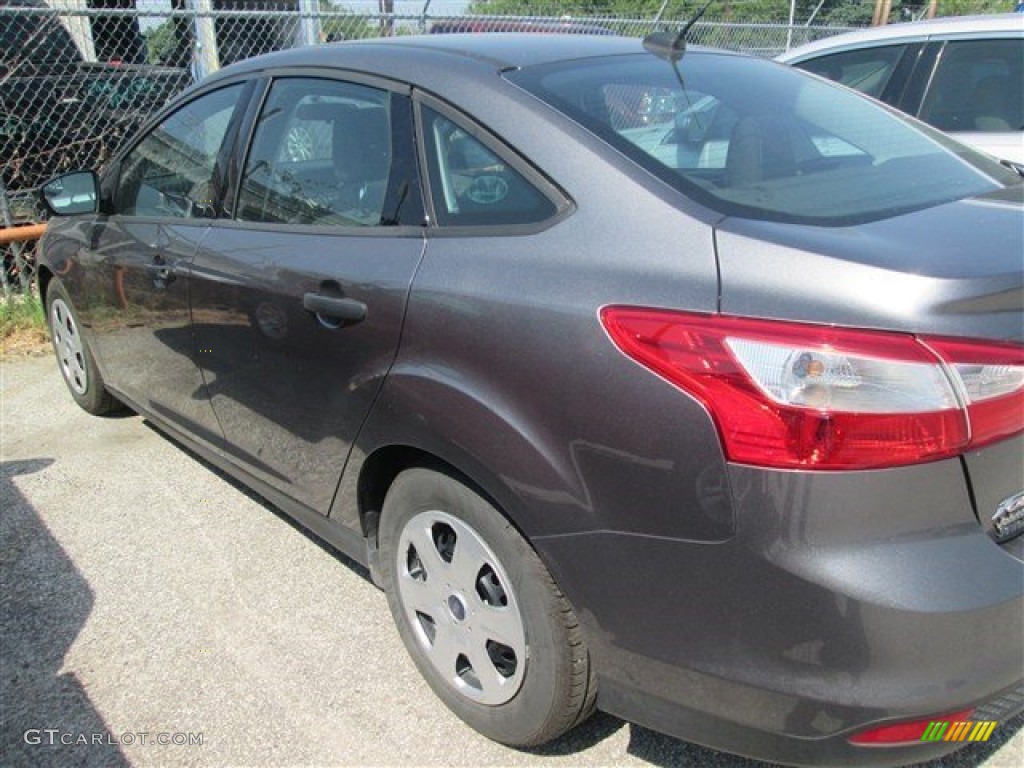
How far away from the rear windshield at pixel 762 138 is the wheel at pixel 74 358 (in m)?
3.08

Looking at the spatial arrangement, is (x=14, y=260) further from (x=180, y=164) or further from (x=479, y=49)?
(x=479, y=49)

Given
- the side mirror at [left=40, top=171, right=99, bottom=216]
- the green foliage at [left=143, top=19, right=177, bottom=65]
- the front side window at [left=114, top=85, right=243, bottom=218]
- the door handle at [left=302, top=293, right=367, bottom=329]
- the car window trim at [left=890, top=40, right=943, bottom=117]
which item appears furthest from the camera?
the green foliage at [left=143, top=19, right=177, bottom=65]

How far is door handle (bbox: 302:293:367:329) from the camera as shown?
2283mm

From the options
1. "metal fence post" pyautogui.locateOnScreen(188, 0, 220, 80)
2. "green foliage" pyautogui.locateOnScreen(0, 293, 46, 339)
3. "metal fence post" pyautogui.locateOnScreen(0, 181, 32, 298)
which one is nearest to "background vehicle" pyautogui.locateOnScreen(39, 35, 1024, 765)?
"green foliage" pyautogui.locateOnScreen(0, 293, 46, 339)

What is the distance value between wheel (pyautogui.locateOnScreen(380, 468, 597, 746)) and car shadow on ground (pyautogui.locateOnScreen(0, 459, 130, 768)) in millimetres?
874

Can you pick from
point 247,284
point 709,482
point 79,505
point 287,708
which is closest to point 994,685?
point 709,482

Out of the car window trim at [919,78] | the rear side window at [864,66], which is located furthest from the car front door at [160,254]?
the car window trim at [919,78]

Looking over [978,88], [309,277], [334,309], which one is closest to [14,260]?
[309,277]

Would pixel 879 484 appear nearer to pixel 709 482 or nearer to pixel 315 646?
pixel 709 482

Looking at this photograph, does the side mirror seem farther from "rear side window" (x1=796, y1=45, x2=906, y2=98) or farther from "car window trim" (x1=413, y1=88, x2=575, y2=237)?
"rear side window" (x1=796, y1=45, x2=906, y2=98)

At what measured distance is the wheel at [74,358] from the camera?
14.3ft

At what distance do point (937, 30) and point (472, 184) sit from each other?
3.95m

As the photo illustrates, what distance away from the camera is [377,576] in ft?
8.39

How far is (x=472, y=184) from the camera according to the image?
2.17 meters
